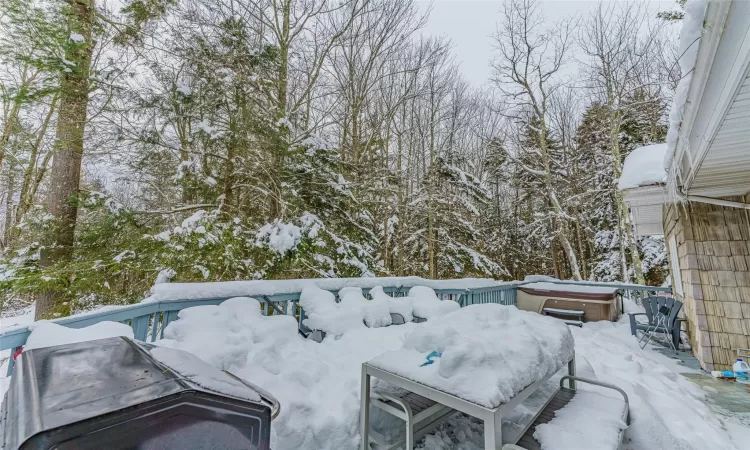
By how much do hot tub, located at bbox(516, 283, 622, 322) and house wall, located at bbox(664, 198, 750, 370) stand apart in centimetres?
198

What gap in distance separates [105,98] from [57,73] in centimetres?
59

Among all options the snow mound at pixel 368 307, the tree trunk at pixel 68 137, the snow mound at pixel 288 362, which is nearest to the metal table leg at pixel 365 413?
the snow mound at pixel 288 362

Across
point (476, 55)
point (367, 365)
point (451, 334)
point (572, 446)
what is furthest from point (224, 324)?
point (476, 55)

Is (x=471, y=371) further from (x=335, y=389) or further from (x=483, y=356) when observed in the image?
(x=335, y=389)

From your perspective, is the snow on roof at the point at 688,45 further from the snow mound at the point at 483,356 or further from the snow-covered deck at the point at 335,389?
the snow-covered deck at the point at 335,389

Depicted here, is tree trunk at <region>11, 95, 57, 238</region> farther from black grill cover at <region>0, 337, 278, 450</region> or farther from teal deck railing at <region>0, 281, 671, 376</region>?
black grill cover at <region>0, 337, 278, 450</region>

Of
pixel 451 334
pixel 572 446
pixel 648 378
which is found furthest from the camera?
pixel 648 378

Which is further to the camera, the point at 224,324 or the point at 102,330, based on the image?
the point at 224,324

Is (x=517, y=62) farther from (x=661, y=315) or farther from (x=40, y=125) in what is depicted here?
(x=40, y=125)

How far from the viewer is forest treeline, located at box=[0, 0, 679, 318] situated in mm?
4840

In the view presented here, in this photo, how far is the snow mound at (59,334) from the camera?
1.80 meters

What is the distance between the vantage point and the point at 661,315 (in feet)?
16.9

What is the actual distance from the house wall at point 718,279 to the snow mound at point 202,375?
17.6ft

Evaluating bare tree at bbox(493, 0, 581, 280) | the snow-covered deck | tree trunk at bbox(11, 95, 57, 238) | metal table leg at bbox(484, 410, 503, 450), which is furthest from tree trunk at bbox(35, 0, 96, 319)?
bare tree at bbox(493, 0, 581, 280)
